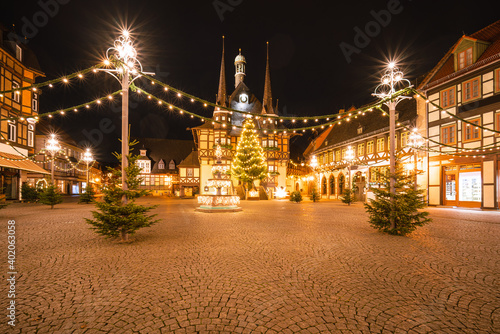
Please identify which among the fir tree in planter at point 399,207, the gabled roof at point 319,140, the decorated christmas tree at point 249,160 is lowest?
the fir tree in planter at point 399,207

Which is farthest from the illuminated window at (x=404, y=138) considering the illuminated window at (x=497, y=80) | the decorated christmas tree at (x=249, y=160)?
the decorated christmas tree at (x=249, y=160)

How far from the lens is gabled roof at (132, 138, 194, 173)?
54.7m

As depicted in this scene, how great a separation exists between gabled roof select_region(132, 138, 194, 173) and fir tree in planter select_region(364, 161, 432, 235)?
4946 cm

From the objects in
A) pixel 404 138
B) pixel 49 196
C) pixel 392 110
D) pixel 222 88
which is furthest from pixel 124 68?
pixel 222 88

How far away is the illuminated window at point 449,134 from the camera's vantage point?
1998cm

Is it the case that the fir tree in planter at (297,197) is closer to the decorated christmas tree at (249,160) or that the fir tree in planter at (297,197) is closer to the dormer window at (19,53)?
the decorated christmas tree at (249,160)

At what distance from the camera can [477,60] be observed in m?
18.8

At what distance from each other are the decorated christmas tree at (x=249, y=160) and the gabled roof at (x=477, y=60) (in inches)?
692

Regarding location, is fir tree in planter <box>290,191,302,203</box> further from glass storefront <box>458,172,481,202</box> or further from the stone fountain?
glass storefront <box>458,172,481,202</box>

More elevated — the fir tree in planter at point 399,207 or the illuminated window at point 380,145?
the illuminated window at point 380,145

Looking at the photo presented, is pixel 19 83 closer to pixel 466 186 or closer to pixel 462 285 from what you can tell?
pixel 462 285

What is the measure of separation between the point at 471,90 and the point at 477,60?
2149 mm

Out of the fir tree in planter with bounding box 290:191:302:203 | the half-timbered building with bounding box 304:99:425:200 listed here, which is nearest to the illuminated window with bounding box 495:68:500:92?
the half-timbered building with bounding box 304:99:425:200

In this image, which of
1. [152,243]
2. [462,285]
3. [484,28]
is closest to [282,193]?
[484,28]
